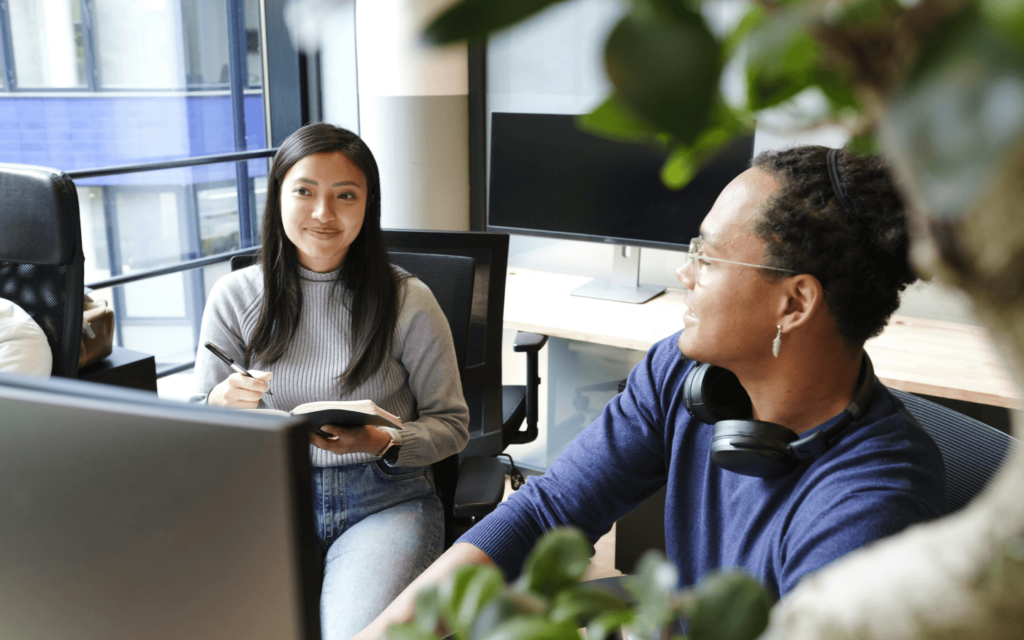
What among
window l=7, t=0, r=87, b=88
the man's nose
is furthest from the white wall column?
the man's nose

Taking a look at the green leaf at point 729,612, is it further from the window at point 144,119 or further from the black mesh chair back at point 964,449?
the window at point 144,119

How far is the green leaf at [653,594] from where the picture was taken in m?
0.27

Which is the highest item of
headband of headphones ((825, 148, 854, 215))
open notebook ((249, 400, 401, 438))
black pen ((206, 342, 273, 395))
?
headband of headphones ((825, 148, 854, 215))

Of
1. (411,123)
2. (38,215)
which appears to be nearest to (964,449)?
(38,215)

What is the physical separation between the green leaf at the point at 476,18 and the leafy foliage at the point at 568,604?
19 centimetres

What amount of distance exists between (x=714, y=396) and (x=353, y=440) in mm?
714

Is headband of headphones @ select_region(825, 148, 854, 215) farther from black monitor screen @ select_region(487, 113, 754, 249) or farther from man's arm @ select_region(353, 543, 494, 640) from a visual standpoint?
black monitor screen @ select_region(487, 113, 754, 249)

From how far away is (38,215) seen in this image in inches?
65.9

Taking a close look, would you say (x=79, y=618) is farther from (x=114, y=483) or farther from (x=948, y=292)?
(x=948, y=292)

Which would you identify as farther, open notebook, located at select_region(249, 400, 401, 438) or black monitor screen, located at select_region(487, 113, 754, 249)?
black monitor screen, located at select_region(487, 113, 754, 249)

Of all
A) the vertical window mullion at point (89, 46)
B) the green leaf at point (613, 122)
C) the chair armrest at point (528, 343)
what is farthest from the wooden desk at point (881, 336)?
the vertical window mullion at point (89, 46)

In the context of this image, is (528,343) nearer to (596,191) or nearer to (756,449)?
(596,191)

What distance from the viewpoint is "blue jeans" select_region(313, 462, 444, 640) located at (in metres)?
1.38

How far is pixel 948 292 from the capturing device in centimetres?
21
